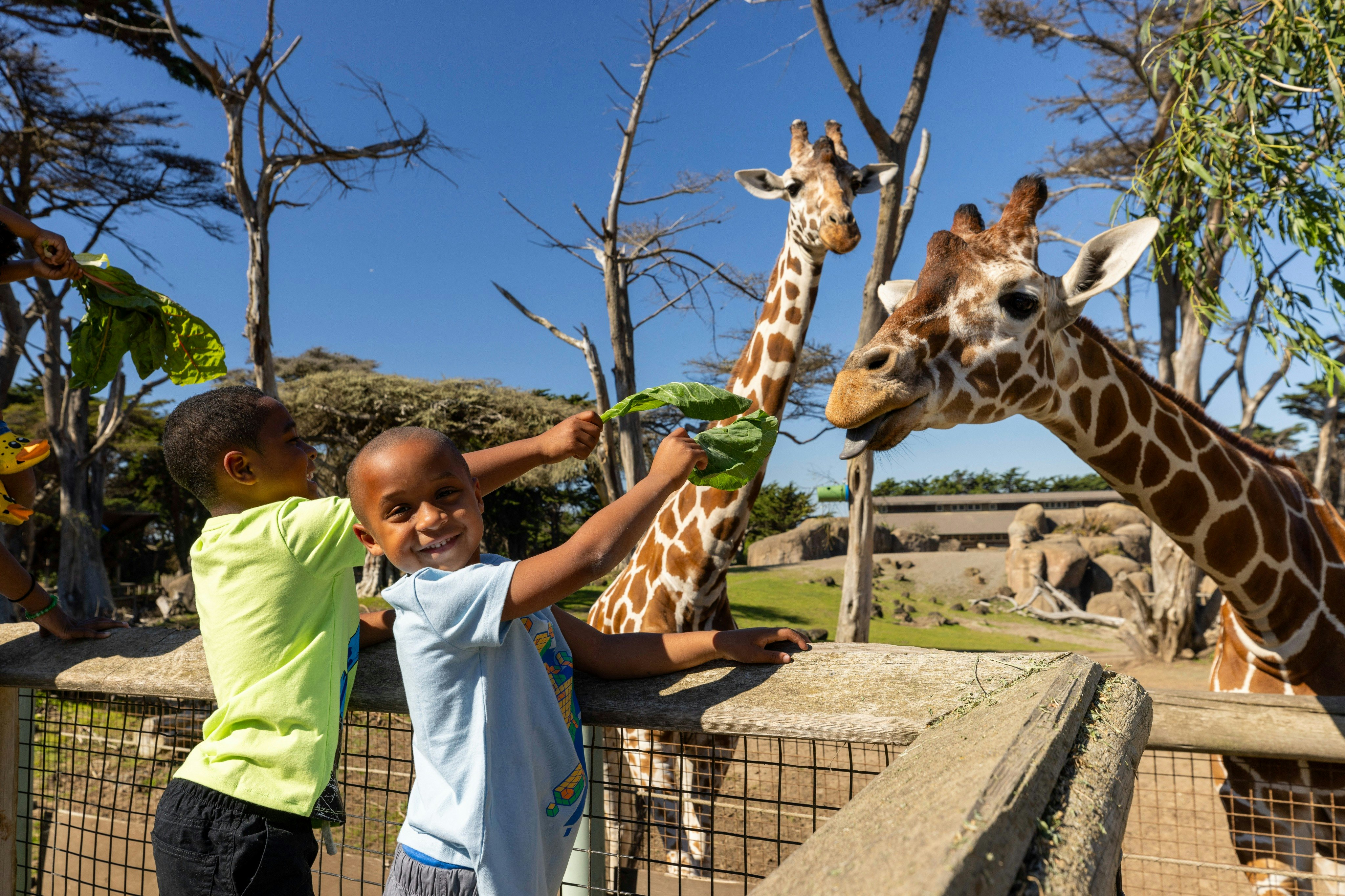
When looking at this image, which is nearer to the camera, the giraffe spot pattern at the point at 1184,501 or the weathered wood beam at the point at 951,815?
the weathered wood beam at the point at 951,815

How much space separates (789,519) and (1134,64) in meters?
16.1

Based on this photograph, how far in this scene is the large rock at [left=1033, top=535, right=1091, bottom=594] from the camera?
17500 mm

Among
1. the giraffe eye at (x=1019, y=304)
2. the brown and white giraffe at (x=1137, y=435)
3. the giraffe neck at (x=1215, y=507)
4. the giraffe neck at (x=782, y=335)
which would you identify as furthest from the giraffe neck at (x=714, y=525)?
the giraffe neck at (x=1215, y=507)

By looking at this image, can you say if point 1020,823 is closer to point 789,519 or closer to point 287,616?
point 287,616

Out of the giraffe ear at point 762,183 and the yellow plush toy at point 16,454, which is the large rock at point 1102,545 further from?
the yellow plush toy at point 16,454

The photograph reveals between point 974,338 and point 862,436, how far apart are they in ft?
1.61

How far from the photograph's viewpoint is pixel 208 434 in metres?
1.85

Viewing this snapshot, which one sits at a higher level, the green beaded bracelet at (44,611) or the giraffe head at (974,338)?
the giraffe head at (974,338)

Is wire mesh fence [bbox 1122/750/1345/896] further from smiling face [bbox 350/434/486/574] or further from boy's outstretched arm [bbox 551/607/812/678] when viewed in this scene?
smiling face [bbox 350/434/486/574]

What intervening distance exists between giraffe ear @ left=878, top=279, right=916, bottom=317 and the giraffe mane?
587mm

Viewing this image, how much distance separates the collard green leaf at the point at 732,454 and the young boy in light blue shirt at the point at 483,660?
0.74 feet

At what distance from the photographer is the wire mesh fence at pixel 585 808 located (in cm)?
180

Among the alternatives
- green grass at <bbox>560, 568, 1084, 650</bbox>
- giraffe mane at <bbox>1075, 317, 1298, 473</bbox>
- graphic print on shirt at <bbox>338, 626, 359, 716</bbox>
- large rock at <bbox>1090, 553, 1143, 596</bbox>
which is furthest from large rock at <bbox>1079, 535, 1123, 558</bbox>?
graphic print on shirt at <bbox>338, 626, 359, 716</bbox>

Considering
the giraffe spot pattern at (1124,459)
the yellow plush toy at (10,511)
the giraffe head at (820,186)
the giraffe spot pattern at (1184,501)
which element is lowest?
the yellow plush toy at (10,511)
